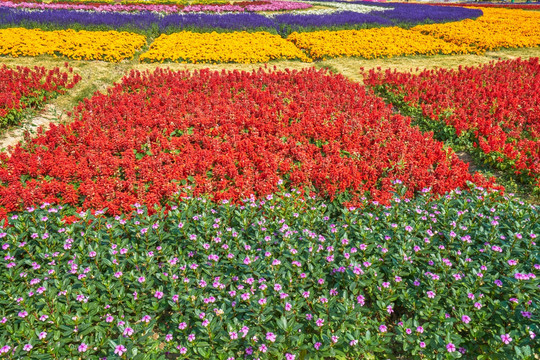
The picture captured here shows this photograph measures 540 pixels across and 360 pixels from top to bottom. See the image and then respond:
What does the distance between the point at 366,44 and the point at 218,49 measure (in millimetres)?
7963

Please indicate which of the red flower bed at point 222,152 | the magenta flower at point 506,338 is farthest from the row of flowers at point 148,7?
the magenta flower at point 506,338

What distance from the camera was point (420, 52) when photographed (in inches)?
685

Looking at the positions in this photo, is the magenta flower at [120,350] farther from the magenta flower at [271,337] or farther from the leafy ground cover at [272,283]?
the magenta flower at [271,337]

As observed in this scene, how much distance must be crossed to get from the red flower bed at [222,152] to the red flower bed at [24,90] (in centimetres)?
172

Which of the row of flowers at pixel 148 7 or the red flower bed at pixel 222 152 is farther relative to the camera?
the row of flowers at pixel 148 7

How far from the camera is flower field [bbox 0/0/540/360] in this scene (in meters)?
3.35

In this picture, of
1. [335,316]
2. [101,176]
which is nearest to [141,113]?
[101,176]

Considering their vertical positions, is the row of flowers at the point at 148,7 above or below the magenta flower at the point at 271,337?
above

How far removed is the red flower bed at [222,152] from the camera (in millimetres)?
5645

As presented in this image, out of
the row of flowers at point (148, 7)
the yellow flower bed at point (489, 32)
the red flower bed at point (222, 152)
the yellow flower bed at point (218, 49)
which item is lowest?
the red flower bed at point (222, 152)

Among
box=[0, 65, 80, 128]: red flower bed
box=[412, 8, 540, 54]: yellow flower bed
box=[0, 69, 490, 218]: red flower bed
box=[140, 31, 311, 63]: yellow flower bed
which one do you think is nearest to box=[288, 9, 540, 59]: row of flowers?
box=[412, 8, 540, 54]: yellow flower bed

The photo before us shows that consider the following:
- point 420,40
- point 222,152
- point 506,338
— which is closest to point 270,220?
point 222,152

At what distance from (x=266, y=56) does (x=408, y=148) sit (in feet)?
34.2

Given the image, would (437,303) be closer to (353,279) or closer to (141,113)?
(353,279)
